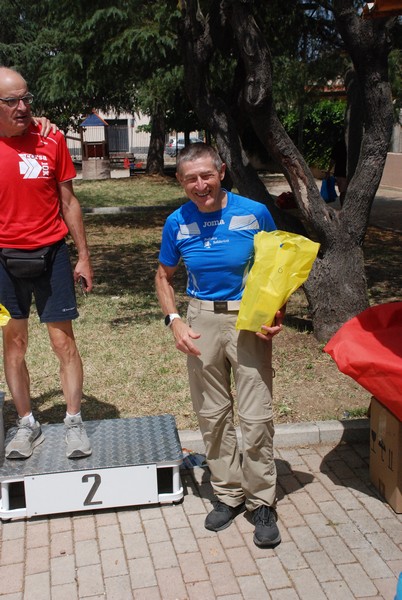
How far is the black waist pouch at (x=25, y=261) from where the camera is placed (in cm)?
378

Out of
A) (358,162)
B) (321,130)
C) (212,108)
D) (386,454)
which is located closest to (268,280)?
(386,454)

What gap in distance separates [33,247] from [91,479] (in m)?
1.27

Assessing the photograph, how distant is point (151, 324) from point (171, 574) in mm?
4030

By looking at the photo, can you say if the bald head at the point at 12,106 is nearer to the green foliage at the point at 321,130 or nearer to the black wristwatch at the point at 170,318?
the black wristwatch at the point at 170,318

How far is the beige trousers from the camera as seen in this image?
11.4ft

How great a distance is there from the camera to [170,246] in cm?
358

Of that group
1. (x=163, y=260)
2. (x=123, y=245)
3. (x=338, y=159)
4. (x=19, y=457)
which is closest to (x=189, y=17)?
(x=163, y=260)

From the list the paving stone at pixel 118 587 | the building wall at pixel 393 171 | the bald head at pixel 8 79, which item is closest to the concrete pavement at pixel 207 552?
the paving stone at pixel 118 587

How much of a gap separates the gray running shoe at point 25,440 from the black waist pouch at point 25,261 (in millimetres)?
909

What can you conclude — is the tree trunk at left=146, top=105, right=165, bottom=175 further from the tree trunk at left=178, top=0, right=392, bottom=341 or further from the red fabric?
the red fabric

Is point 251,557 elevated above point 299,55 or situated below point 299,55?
below

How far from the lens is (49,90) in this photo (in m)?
14.5

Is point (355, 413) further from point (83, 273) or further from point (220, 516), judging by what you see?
point (83, 273)

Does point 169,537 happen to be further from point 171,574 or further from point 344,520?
point 344,520
